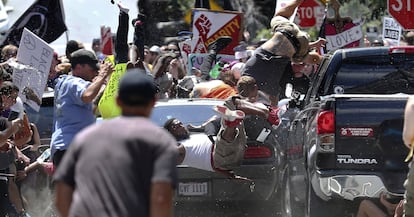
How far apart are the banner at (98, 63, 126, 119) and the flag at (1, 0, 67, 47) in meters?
6.69

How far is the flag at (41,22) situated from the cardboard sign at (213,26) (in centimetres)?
280

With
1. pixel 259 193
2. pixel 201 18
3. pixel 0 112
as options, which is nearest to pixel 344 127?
pixel 259 193

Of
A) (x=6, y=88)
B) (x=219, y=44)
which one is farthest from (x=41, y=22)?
(x=6, y=88)

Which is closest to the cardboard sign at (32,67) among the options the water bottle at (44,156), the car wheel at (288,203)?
the water bottle at (44,156)

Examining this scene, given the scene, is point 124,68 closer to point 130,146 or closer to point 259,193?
point 259,193

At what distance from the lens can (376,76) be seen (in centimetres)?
1075

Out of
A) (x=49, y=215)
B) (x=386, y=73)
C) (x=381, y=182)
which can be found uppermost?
(x=386, y=73)

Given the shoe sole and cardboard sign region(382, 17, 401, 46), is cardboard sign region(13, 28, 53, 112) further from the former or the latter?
cardboard sign region(382, 17, 401, 46)

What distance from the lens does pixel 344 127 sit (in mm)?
9961

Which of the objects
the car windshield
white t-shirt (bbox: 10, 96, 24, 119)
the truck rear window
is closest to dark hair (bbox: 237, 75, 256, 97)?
the car windshield

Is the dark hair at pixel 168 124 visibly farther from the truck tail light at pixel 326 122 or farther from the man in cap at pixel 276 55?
the truck tail light at pixel 326 122

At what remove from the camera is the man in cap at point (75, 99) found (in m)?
10.4

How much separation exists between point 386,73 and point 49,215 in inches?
186

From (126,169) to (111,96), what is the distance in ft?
17.7
